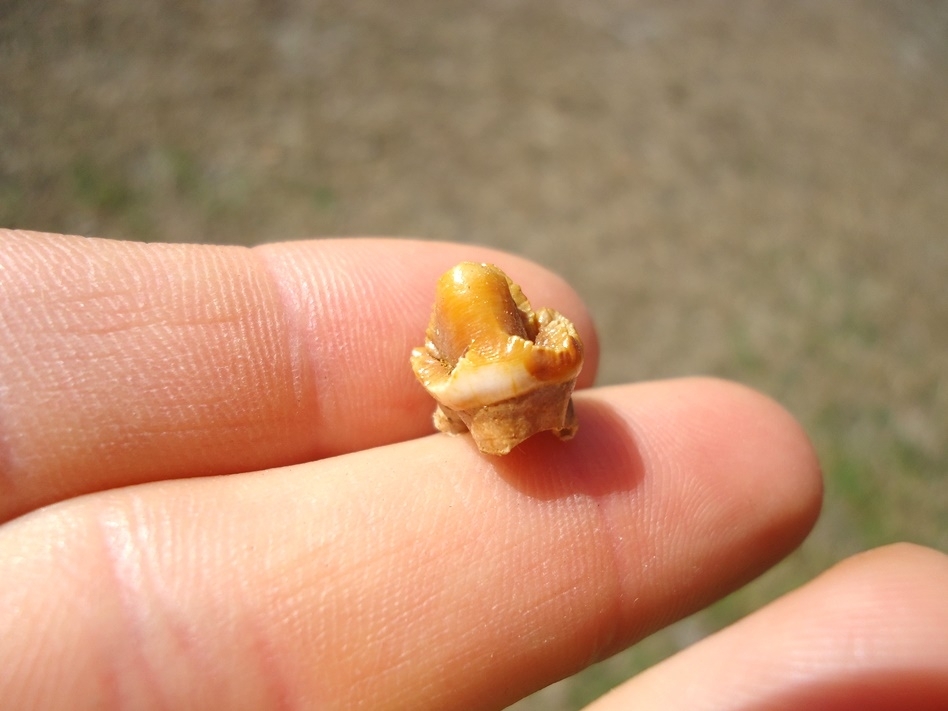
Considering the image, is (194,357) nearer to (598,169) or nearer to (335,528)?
(335,528)

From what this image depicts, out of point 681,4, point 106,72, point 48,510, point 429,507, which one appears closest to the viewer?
point 48,510

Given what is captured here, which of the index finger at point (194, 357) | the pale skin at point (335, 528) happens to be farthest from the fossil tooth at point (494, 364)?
the index finger at point (194, 357)

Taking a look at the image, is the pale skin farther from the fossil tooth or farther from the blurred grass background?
the blurred grass background

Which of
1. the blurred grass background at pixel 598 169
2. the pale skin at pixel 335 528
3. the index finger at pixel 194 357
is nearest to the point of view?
the pale skin at pixel 335 528

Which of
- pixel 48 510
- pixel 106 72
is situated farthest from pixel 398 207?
pixel 48 510

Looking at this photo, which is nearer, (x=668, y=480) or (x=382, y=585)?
(x=382, y=585)

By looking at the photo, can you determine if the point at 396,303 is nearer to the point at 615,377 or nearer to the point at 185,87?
the point at 615,377

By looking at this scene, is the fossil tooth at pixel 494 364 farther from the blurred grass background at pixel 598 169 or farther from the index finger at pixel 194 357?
the blurred grass background at pixel 598 169
